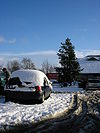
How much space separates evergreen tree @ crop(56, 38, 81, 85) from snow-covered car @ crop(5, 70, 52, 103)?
29160mm

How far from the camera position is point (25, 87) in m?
13.9

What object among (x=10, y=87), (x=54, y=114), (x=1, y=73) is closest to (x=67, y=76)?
(x=1, y=73)

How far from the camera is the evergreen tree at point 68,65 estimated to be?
43.8 metres

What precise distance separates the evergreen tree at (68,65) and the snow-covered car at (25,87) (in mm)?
29160

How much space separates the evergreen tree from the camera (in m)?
43.8

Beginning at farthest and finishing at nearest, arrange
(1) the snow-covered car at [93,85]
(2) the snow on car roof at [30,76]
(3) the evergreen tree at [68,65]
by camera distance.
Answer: (3) the evergreen tree at [68,65]
(1) the snow-covered car at [93,85]
(2) the snow on car roof at [30,76]

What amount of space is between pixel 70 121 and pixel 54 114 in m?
1.80

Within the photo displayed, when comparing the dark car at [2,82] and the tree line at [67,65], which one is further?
the tree line at [67,65]

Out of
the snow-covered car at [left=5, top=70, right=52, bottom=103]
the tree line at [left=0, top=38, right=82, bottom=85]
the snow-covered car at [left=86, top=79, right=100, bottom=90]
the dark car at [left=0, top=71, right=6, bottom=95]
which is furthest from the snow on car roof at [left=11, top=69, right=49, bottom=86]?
the tree line at [left=0, top=38, right=82, bottom=85]

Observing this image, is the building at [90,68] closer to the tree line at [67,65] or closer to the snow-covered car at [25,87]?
the tree line at [67,65]

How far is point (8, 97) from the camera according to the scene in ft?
45.9

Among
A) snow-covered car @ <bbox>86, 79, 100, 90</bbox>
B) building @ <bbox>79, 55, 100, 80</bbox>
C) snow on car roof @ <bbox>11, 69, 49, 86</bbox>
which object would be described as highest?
building @ <bbox>79, 55, 100, 80</bbox>

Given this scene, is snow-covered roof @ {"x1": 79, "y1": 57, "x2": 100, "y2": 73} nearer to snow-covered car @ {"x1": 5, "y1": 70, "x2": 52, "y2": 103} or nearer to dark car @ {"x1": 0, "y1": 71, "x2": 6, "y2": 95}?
dark car @ {"x1": 0, "y1": 71, "x2": 6, "y2": 95}

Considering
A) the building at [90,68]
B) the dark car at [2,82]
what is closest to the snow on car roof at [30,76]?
the dark car at [2,82]
